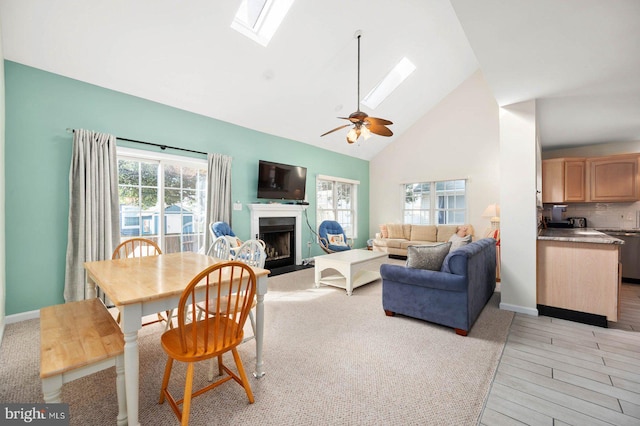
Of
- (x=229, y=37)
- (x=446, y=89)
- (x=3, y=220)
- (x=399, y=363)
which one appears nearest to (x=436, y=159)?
(x=446, y=89)

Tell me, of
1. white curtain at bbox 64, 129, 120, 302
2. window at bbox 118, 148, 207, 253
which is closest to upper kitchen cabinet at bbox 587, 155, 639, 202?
window at bbox 118, 148, 207, 253

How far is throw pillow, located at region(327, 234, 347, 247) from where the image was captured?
5.69 meters

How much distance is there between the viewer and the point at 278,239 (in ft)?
18.9

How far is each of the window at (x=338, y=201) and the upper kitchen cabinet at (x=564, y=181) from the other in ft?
13.4

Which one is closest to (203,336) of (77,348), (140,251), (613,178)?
(77,348)

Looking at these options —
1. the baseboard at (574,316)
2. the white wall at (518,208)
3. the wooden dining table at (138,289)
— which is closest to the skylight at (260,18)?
the wooden dining table at (138,289)

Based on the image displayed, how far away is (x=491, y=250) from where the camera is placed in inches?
147

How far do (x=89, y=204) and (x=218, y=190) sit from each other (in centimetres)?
167

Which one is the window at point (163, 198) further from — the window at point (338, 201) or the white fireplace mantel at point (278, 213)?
the window at point (338, 201)

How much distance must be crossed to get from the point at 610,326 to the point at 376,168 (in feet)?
19.3

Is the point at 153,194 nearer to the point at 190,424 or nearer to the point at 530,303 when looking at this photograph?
the point at 190,424

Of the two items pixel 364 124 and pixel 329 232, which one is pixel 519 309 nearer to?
pixel 364 124

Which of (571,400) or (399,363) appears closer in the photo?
(571,400)

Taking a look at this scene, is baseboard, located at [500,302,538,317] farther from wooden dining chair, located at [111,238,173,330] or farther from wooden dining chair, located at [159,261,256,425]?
wooden dining chair, located at [111,238,173,330]
